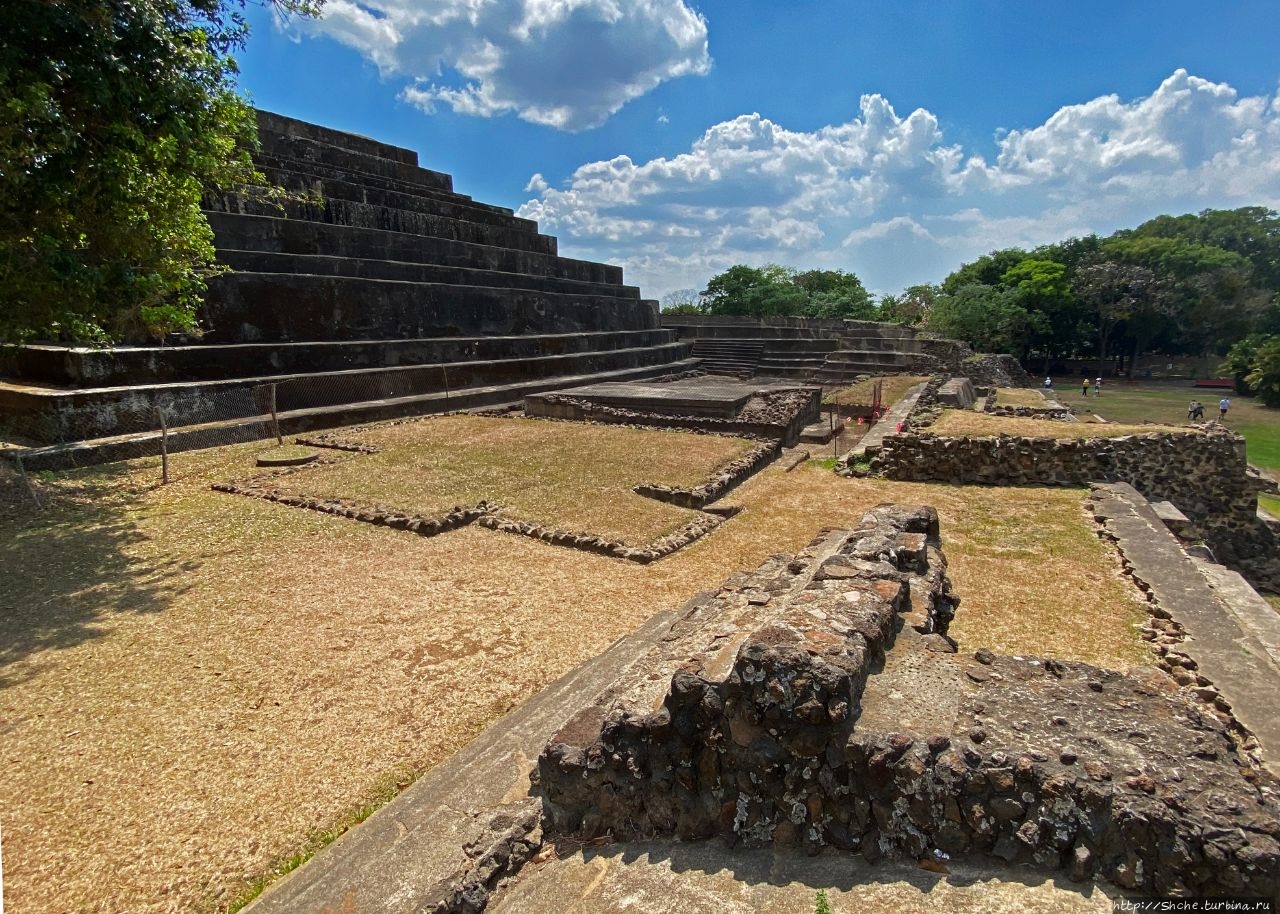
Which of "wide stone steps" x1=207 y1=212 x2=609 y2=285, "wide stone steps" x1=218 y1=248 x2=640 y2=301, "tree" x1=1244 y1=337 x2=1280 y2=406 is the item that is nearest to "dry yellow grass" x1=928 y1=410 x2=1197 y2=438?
"wide stone steps" x1=218 y1=248 x2=640 y2=301

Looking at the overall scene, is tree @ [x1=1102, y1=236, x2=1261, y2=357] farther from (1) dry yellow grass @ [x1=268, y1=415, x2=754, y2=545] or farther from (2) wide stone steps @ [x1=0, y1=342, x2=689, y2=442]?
(1) dry yellow grass @ [x1=268, y1=415, x2=754, y2=545]

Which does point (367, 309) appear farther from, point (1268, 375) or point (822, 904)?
point (1268, 375)

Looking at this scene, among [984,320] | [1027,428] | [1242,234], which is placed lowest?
[1027,428]

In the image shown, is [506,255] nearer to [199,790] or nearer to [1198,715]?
[199,790]

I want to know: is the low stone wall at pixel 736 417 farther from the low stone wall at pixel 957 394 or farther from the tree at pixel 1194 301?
the tree at pixel 1194 301

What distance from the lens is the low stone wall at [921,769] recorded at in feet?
5.82

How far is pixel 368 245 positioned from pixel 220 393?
254 inches

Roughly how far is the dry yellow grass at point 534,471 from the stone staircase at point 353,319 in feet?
7.58

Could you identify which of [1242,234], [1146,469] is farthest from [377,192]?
[1242,234]

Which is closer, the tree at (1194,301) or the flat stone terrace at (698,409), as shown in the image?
the flat stone terrace at (698,409)

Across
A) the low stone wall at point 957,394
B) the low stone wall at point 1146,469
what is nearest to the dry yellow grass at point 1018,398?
the low stone wall at point 957,394

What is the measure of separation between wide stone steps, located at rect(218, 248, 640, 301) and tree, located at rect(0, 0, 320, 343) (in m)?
4.79

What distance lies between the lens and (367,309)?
14.0 m

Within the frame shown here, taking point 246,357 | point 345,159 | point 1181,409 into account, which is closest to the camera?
point 246,357
